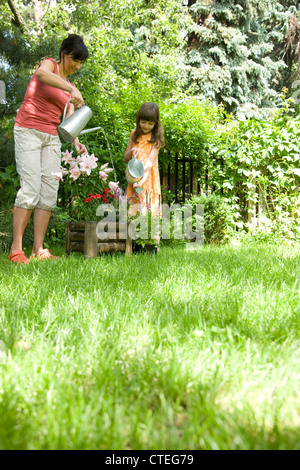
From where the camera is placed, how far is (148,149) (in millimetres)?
3902

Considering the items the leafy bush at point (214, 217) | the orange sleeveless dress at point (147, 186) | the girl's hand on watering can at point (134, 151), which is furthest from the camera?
the leafy bush at point (214, 217)

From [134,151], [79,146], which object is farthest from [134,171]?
[79,146]

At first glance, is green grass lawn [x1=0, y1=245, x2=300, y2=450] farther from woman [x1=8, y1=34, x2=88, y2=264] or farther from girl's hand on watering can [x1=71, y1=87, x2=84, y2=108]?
girl's hand on watering can [x1=71, y1=87, x2=84, y2=108]

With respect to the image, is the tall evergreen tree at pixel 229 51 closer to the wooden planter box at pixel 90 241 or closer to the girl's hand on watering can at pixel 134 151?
the girl's hand on watering can at pixel 134 151

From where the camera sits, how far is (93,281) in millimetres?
2188

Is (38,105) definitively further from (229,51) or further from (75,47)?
(229,51)

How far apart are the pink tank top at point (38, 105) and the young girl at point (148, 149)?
839mm

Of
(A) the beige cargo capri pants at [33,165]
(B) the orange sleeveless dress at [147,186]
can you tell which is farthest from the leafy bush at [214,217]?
(A) the beige cargo capri pants at [33,165]

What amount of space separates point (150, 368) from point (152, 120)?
3074 millimetres

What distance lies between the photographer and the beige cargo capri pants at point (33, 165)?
3.11 m

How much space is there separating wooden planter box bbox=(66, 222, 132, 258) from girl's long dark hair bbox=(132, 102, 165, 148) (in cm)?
100

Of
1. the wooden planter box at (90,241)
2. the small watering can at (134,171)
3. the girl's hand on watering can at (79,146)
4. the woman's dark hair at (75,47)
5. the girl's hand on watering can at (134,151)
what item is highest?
the woman's dark hair at (75,47)

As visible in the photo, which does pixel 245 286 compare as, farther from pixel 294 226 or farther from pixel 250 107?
pixel 250 107
